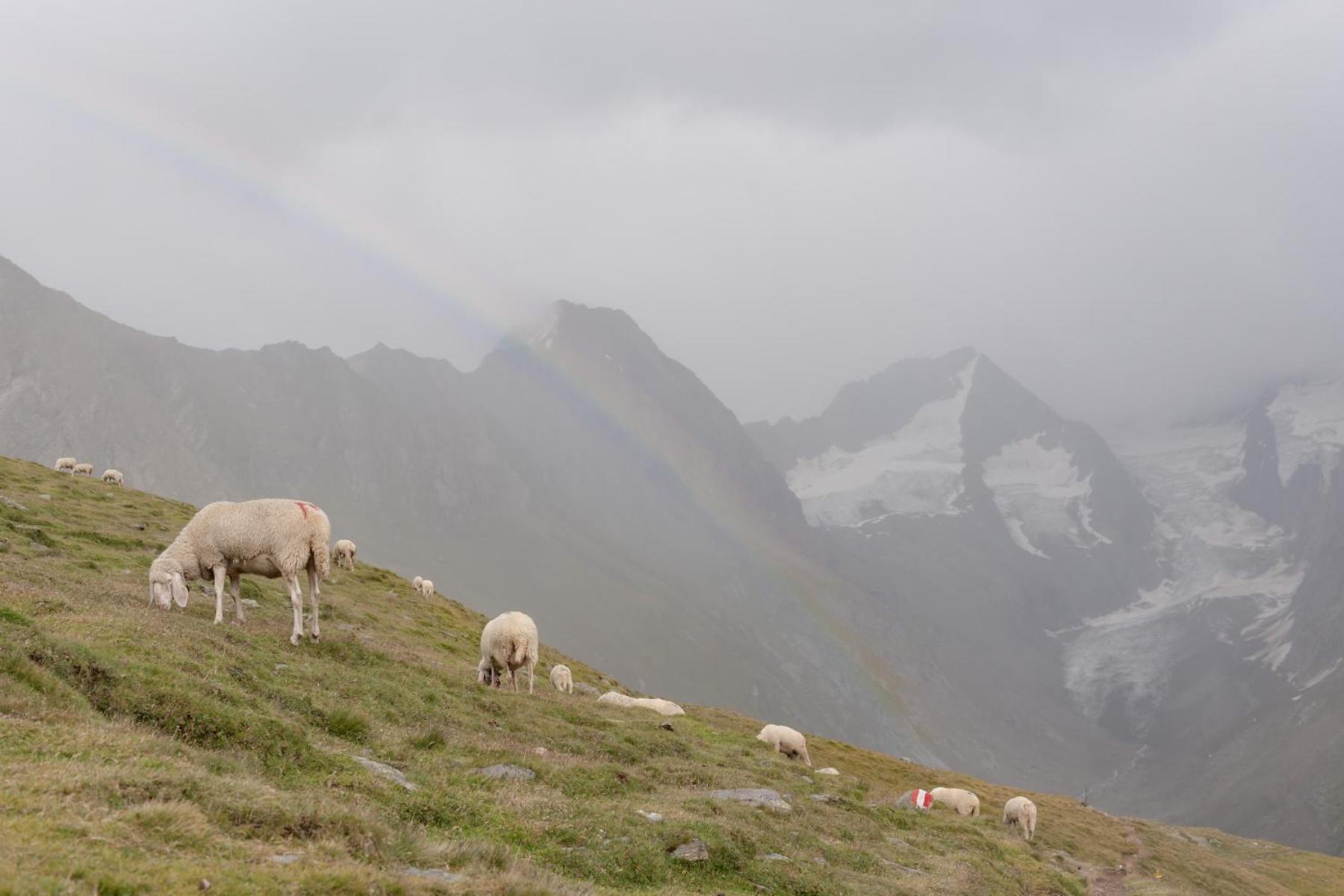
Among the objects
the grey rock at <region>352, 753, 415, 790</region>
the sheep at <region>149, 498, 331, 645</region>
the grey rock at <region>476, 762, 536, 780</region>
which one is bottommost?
the grey rock at <region>476, 762, 536, 780</region>

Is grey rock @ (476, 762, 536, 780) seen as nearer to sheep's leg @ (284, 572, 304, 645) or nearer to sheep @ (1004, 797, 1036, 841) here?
sheep's leg @ (284, 572, 304, 645)

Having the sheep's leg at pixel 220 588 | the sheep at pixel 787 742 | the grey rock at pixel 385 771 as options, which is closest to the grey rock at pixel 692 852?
the grey rock at pixel 385 771

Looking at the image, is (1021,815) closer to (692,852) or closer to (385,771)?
(692,852)

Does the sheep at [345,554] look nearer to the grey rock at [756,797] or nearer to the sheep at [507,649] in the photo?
the sheep at [507,649]

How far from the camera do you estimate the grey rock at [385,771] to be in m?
14.5

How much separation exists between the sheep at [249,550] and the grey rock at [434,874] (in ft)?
51.2

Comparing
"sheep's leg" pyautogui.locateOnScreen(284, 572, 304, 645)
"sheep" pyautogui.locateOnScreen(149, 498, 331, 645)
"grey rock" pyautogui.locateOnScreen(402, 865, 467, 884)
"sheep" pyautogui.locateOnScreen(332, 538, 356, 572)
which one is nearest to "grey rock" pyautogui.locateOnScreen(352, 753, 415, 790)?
"grey rock" pyautogui.locateOnScreen(402, 865, 467, 884)

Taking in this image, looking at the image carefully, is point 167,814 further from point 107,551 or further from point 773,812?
point 107,551

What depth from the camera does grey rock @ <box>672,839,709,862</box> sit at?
15.6 metres

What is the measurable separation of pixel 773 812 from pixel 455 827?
11.2 metres

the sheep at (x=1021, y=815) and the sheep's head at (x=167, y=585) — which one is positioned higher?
the sheep's head at (x=167, y=585)

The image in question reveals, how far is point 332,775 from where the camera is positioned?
44.6 ft

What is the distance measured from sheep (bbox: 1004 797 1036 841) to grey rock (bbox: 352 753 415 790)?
39.8 meters

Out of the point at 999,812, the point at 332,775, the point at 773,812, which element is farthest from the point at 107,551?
the point at 999,812
